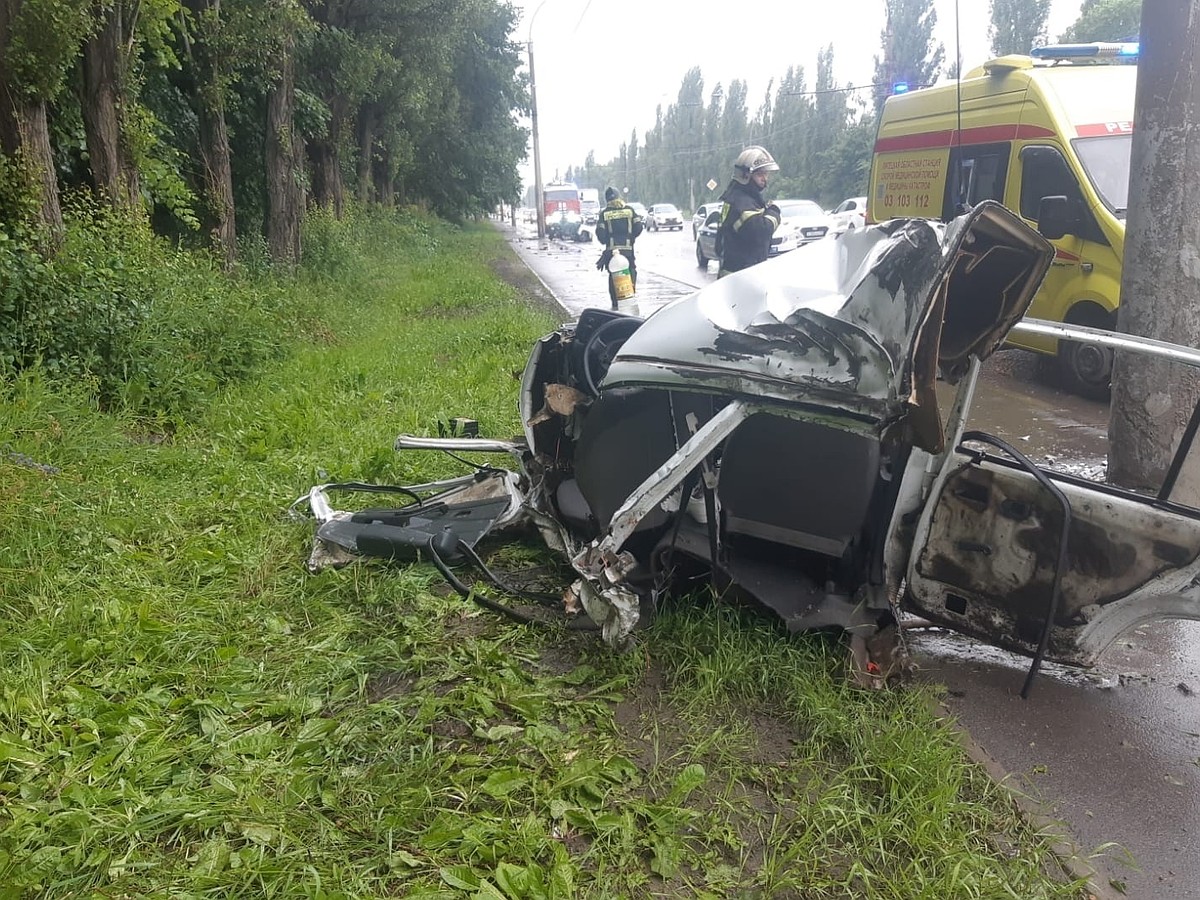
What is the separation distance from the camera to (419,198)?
1511 inches

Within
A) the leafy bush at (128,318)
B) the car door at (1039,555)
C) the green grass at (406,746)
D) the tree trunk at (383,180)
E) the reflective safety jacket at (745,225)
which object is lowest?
the green grass at (406,746)

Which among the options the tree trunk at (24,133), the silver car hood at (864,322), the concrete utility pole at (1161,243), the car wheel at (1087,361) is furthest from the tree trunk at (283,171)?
the silver car hood at (864,322)

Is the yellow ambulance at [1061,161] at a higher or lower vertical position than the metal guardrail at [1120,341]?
higher

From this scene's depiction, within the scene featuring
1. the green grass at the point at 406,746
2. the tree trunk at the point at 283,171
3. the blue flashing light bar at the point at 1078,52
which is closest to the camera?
the green grass at the point at 406,746

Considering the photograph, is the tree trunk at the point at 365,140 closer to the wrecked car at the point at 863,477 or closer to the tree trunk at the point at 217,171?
the tree trunk at the point at 217,171

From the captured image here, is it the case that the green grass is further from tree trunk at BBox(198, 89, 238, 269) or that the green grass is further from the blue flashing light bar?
tree trunk at BBox(198, 89, 238, 269)

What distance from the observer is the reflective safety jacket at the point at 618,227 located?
11398mm

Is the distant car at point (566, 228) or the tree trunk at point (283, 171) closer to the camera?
the tree trunk at point (283, 171)

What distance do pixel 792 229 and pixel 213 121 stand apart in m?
12.9

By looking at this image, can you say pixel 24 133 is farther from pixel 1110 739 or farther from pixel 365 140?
pixel 365 140

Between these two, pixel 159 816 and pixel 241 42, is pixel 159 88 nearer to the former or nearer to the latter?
pixel 241 42

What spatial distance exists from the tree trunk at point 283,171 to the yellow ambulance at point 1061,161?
8.41 m

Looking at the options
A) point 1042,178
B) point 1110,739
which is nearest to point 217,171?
point 1042,178

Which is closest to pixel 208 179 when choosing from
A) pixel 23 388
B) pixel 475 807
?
pixel 23 388
